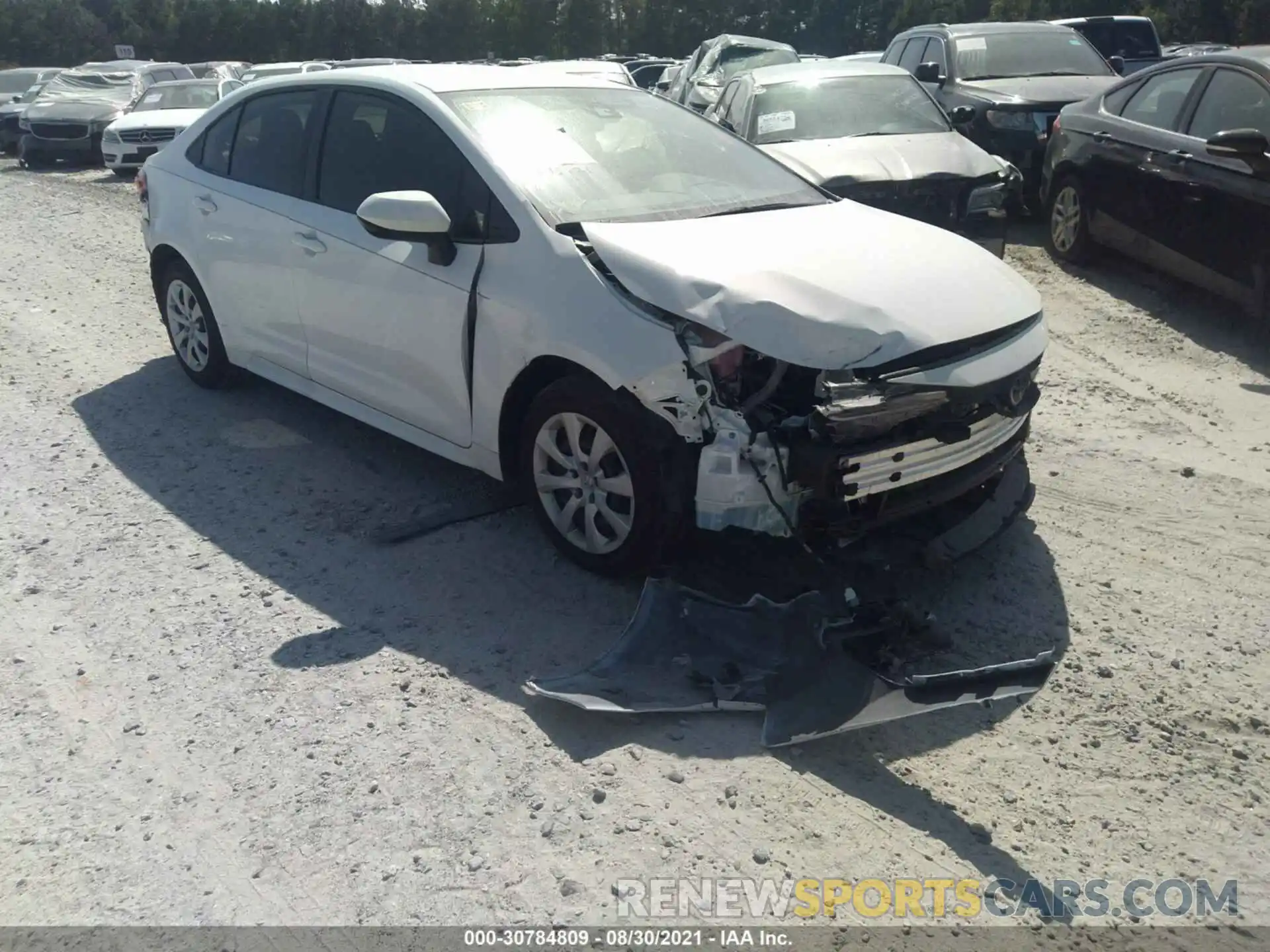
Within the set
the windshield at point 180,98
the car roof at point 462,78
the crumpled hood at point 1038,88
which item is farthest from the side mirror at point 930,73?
the windshield at point 180,98

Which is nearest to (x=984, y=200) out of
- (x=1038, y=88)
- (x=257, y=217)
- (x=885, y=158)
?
(x=885, y=158)

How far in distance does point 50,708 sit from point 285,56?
52813 millimetres

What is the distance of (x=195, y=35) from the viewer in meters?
52.5

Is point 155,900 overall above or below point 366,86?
below

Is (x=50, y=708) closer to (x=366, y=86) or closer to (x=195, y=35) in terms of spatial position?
(x=366, y=86)

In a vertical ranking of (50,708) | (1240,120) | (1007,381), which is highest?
(1240,120)

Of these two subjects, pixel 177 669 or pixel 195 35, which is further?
pixel 195 35

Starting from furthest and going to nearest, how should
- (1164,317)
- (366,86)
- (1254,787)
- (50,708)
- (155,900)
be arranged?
1. (1164,317)
2. (366,86)
3. (50,708)
4. (1254,787)
5. (155,900)

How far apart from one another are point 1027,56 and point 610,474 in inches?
363

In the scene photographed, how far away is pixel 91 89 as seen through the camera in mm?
20938

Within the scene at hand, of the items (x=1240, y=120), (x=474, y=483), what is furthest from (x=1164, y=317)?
(x=474, y=483)

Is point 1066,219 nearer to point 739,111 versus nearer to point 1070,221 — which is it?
point 1070,221

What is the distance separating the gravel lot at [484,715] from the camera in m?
3.02

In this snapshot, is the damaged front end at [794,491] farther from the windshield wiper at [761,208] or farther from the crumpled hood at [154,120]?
the crumpled hood at [154,120]
